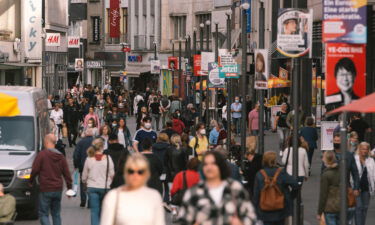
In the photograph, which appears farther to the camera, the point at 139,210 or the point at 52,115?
the point at 52,115

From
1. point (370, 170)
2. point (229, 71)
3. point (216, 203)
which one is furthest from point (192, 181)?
point (229, 71)

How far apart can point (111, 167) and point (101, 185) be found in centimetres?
36

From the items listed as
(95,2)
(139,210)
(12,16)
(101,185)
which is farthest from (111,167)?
(95,2)

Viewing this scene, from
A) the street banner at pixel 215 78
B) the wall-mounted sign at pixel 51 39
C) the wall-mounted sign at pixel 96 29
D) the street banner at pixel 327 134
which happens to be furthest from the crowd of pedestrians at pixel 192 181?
the wall-mounted sign at pixel 96 29

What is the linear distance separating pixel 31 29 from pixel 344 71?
172 ft

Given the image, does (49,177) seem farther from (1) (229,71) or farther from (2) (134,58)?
(2) (134,58)

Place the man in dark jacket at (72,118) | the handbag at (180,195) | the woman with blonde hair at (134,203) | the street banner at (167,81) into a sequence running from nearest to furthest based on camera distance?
the woman with blonde hair at (134,203), the handbag at (180,195), the man in dark jacket at (72,118), the street banner at (167,81)

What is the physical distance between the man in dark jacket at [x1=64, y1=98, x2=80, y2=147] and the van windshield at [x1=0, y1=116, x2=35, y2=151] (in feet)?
67.4

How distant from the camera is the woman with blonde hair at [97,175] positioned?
19344mm

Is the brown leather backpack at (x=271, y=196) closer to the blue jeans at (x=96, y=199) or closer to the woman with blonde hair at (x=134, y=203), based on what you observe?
the blue jeans at (x=96, y=199)

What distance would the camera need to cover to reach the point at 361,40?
13953 millimetres

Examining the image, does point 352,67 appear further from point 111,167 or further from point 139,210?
point 111,167

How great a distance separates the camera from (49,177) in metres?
18.7

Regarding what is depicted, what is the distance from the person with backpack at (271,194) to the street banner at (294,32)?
7.15ft
